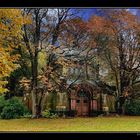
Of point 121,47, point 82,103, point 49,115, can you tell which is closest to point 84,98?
point 82,103

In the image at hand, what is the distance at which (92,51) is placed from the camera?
6.14 meters

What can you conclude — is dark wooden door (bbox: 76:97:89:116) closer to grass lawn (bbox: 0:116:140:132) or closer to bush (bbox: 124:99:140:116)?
grass lawn (bbox: 0:116:140:132)

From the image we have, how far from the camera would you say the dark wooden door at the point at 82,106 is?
20.1ft

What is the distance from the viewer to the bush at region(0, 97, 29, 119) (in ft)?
19.9

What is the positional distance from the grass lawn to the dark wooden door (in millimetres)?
61

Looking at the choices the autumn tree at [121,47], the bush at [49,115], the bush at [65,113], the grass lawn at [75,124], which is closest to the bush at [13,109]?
the grass lawn at [75,124]

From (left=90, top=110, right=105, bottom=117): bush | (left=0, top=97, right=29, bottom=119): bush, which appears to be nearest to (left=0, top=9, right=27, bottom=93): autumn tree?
(left=0, top=97, right=29, bottom=119): bush

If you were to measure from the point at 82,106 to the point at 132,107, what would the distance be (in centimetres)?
47

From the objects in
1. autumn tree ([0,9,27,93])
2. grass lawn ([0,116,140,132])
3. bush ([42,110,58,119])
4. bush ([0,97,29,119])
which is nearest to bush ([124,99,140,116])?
grass lawn ([0,116,140,132])

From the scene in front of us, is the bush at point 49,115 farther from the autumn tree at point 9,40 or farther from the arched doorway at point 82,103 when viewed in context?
the autumn tree at point 9,40

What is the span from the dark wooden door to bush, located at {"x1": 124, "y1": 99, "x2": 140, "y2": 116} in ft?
1.21

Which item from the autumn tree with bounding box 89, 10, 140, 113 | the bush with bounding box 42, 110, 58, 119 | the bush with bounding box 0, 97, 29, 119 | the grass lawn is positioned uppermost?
the autumn tree with bounding box 89, 10, 140, 113

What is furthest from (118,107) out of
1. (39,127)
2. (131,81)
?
(39,127)

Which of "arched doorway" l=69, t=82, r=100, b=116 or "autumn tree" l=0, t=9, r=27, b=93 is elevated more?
"autumn tree" l=0, t=9, r=27, b=93
